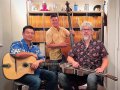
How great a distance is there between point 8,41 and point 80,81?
1.46 m

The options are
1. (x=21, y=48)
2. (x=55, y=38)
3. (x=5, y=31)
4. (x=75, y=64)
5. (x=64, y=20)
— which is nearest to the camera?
(x=75, y=64)

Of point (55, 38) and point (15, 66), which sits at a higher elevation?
point (55, 38)

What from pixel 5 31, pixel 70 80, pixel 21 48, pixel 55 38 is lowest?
pixel 70 80

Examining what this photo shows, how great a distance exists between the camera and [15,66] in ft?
10.5

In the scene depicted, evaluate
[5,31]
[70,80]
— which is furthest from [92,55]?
[5,31]

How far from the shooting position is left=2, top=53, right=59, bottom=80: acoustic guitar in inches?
123

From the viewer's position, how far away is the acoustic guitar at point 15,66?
3.12 m

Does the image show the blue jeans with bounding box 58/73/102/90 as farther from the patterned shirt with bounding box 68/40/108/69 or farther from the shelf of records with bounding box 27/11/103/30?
the shelf of records with bounding box 27/11/103/30

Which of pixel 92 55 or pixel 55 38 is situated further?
pixel 55 38

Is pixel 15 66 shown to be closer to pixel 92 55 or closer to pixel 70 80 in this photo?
pixel 70 80

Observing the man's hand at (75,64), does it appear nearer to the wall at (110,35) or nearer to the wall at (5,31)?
the wall at (110,35)

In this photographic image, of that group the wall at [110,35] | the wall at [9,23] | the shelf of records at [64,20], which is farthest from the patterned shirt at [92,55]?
the shelf of records at [64,20]

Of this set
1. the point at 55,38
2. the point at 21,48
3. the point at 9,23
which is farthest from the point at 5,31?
the point at 55,38

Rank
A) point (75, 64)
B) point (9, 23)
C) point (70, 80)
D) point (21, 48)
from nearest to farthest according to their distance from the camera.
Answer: point (75, 64), point (70, 80), point (21, 48), point (9, 23)
